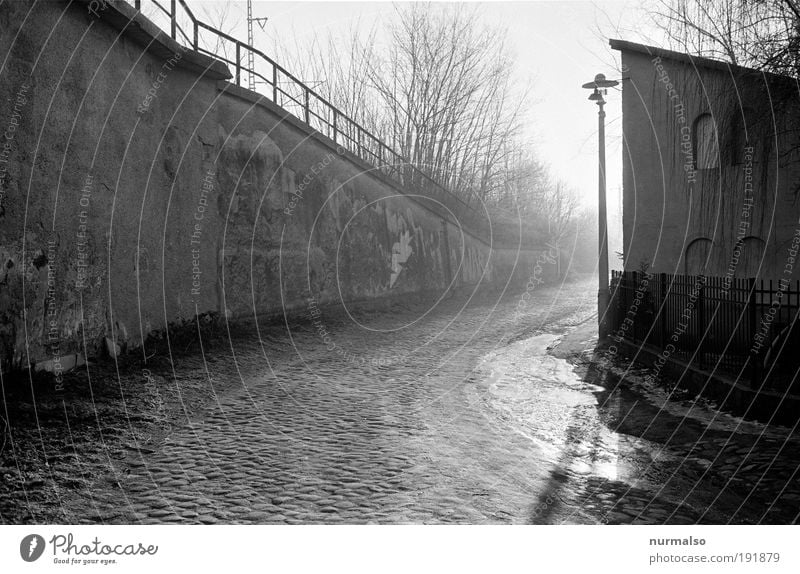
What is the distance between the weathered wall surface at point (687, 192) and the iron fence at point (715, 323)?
1.11 meters

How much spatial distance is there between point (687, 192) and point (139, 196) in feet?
37.2

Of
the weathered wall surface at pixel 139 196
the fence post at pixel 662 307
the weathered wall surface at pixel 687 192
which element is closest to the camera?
the weathered wall surface at pixel 139 196

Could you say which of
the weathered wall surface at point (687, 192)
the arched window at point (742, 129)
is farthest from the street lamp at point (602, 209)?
the arched window at point (742, 129)

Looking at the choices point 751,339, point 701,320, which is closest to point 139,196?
point 701,320

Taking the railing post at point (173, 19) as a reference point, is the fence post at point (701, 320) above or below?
below

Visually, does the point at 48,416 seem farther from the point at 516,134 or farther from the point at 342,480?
the point at 516,134

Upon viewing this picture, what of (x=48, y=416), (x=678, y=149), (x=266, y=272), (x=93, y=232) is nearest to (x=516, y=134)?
(x=678, y=149)

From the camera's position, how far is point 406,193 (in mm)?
23719

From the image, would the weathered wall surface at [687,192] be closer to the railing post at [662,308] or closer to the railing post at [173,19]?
the railing post at [662,308]

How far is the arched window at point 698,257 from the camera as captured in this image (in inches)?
582

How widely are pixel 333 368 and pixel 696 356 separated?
5.51m

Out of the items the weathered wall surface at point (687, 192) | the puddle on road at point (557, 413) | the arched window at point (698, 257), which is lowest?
the puddle on road at point (557, 413)

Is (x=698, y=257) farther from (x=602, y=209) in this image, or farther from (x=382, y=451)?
(x=382, y=451)

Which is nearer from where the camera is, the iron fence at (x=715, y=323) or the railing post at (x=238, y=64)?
the iron fence at (x=715, y=323)
